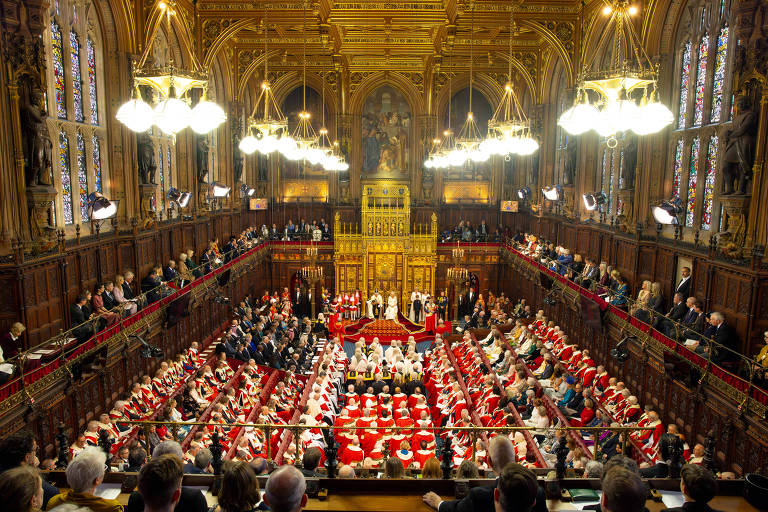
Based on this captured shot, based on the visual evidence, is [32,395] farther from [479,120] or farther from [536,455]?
[479,120]

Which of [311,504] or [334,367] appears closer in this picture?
[311,504]

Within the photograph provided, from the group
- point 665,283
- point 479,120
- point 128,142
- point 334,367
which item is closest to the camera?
point 665,283

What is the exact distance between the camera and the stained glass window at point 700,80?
13211 millimetres

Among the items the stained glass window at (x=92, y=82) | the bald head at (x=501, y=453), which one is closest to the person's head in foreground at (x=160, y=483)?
the bald head at (x=501, y=453)

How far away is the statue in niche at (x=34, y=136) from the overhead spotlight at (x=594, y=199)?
16.0 meters

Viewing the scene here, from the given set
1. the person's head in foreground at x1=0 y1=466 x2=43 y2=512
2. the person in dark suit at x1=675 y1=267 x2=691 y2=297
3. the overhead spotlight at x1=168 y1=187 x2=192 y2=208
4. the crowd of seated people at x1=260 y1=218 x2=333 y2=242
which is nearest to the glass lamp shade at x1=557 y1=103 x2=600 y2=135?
the person's head in foreground at x1=0 y1=466 x2=43 y2=512

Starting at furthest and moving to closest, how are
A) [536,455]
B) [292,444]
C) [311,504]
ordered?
[292,444]
[536,455]
[311,504]

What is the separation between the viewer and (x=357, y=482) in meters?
4.62

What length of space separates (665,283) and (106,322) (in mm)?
14028

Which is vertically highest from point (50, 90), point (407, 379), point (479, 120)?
point (479, 120)

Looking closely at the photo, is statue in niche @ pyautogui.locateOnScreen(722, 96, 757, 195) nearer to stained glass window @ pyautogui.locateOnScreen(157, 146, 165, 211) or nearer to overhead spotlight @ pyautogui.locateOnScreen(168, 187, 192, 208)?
overhead spotlight @ pyautogui.locateOnScreen(168, 187, 192, 208)

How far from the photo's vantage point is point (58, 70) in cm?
1254

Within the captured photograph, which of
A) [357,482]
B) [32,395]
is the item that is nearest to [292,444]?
[32,395]

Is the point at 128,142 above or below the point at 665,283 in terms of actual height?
above
